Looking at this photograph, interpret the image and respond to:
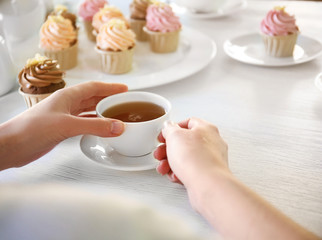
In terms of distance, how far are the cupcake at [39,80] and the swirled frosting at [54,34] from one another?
381mm

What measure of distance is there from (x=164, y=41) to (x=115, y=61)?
11.4 inches

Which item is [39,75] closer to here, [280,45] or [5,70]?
[5,70]

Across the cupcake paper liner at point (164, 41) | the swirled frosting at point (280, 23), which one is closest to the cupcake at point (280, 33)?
the swirled frosting at point (280, 23)

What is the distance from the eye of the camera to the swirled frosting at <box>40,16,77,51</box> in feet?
4.76

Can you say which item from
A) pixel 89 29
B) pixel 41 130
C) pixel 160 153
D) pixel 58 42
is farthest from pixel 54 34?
pixel 160 153

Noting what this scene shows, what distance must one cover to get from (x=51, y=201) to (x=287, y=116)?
2.21 feet

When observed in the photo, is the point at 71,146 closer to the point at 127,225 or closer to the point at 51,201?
the point at 51,201

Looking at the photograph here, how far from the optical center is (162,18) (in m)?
1.65

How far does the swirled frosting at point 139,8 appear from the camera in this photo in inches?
71.0

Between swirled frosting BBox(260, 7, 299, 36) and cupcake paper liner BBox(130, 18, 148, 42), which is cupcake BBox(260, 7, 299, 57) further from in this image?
cupcake paper liner BBox(130, 18, 148, 42)

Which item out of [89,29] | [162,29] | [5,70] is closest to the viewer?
[5,70]

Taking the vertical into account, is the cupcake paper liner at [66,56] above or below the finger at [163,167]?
below

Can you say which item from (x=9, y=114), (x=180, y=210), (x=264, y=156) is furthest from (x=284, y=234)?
(x=9, y=114)

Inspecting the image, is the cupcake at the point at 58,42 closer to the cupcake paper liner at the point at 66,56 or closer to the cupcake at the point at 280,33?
the cupcake paper liner at the point at 66,56
